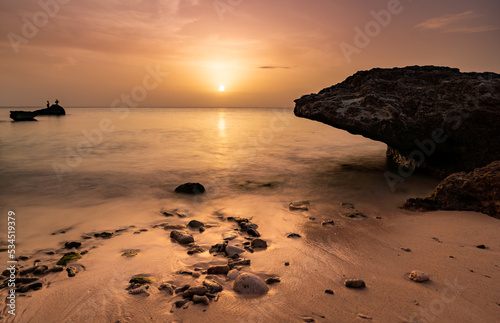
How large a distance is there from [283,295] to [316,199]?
12.9 feet

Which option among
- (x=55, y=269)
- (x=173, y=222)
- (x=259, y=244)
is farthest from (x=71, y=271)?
(x=259, y=244)

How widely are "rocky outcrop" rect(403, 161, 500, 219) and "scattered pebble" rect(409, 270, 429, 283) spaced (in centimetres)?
251

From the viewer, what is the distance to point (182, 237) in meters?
4.01

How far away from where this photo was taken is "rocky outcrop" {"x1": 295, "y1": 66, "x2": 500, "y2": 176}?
7.32m

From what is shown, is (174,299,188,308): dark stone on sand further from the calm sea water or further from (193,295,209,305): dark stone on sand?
the calm sea water

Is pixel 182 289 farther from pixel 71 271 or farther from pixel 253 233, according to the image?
pixel 253 233

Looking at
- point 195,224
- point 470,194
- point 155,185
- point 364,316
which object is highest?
point 470,194

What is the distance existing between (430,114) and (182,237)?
23.9 feet

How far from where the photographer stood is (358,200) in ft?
20.3

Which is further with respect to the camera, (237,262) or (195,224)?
(195,224)

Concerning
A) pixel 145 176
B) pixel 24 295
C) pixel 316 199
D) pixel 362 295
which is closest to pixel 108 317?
pixel 24 295

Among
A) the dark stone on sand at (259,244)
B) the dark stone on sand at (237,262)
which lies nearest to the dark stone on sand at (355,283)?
the dark stone on sand at (237,262)

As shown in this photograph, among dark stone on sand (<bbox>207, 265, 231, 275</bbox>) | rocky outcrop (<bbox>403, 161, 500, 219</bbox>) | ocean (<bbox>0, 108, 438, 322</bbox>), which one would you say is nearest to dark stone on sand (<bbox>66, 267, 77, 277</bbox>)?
ocean (<bbox>0, 108, 438, 322</bbox>)

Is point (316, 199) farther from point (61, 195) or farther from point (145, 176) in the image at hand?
point (61, 195)
